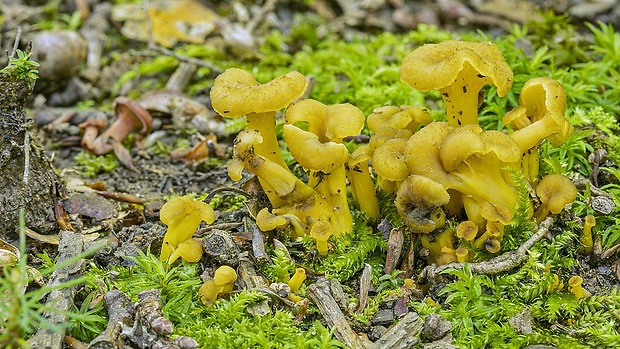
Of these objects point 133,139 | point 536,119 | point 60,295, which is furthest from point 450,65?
point 133,139

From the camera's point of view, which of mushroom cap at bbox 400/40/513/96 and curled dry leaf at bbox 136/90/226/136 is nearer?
mushroom cap at bbox 400/40/513/96

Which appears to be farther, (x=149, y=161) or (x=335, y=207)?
(x=149, y=161)

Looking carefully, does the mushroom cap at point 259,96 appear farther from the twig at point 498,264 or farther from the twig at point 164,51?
the twig at point 164,51

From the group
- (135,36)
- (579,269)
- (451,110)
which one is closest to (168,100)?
(135,36)

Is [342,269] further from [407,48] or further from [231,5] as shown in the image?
[231,5]

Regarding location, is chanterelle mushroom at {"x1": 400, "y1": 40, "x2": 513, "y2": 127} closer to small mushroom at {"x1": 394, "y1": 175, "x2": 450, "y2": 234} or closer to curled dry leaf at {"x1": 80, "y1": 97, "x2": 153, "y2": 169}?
small mushroom at {"x1": 394, "y1": 175, "x2": 450, "y2": 234}

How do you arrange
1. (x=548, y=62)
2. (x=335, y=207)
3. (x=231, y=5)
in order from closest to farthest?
1. (x=335, y=207)
2. (x=548, y=62)
3. (x=231, y=5)

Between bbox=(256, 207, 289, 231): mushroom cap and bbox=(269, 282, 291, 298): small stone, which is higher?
bbox=(256, 207, 289, 231): mushroom cap

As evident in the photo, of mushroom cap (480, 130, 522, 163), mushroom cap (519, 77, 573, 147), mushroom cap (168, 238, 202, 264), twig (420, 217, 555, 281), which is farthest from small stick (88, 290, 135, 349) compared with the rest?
mushroom cap (519, 77, 573, 147)
